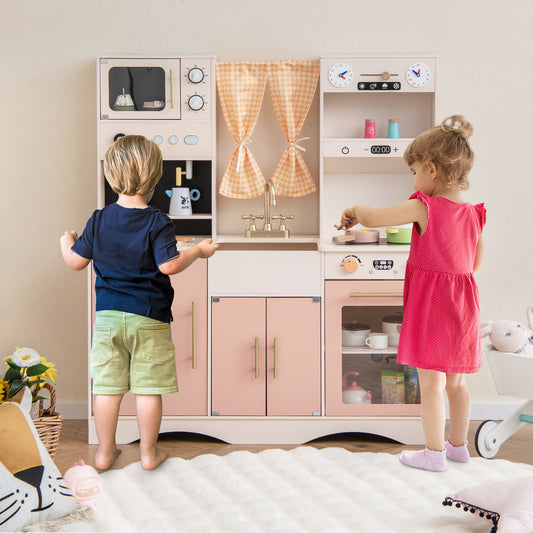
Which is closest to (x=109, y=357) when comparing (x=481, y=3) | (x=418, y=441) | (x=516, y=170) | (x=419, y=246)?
(x=419, y=246)

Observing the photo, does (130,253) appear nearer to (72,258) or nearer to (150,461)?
(72,258)

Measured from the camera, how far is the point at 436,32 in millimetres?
3008

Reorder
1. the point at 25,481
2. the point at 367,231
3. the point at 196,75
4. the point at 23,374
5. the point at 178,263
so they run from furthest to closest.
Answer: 1. the point at 196,75
2. the point at 367,231
3. the point at 23,374
4. the point at 178,263
5. the point at 25,481

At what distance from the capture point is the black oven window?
285 centimetres

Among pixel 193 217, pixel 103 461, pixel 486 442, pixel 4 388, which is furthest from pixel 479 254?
pixel 4 388

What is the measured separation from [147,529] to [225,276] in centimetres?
112

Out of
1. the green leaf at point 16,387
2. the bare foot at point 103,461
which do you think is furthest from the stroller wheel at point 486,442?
the green leaf at point 16,387

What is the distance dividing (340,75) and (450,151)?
938 millimetres

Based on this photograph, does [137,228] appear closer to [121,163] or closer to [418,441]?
[121,163]

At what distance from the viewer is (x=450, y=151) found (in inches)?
82.6

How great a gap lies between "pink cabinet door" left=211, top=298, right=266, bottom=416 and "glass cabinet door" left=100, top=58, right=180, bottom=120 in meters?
0.93

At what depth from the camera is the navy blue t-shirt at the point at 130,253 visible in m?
2.07

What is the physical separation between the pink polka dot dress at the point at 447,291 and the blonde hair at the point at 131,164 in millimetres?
921

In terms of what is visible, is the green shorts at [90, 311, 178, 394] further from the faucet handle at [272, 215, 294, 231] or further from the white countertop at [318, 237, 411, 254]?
the faucet handle at [272, 215, 294, 231]
